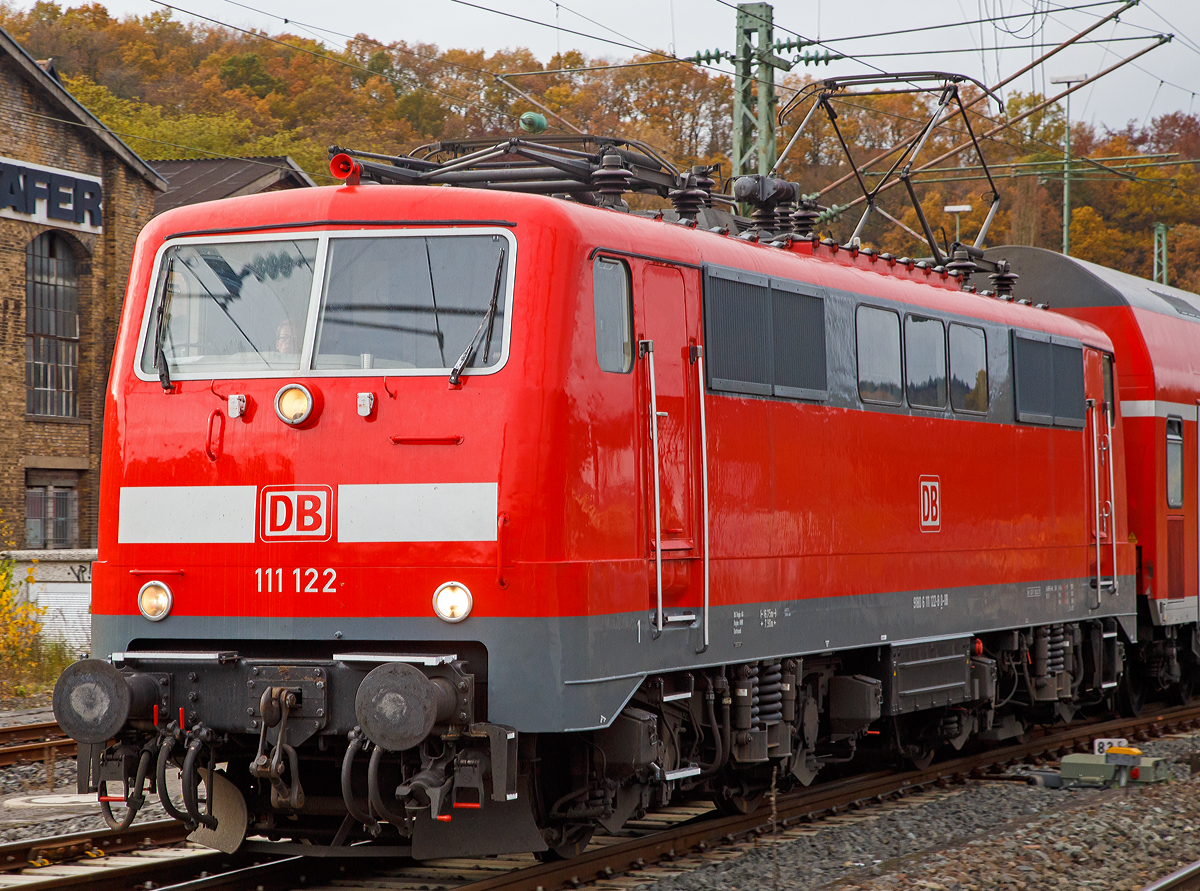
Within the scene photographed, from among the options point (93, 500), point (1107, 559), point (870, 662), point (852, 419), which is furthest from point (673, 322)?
point (93, 500)

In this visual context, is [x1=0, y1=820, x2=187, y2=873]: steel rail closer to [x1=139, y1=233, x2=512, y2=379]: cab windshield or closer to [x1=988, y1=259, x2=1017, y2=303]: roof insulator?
[x1=139, y1=233, x2=512, y2=379]: cab windshield

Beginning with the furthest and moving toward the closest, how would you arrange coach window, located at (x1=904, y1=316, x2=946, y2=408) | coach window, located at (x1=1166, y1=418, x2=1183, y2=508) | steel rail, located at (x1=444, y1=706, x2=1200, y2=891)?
coach window, located at (x1=1166, y1=418, x2=1183, y2=508) < coach window, located at (x1=904, y1=316, x2=946, y2=408) < steel rail, located at (x1=444, y1=706, x2=1200, y2=891)

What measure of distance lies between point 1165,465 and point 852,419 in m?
6.51

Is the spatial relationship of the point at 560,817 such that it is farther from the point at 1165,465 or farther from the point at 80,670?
the point at 1165,465

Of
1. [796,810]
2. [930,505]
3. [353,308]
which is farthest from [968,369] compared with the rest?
[353,308]

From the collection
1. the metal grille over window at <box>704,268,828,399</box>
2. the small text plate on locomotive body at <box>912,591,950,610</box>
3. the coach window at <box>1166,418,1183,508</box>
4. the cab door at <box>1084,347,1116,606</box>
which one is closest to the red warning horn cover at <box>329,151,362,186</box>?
the metal grille over window at <box>704,268,828,399</box>

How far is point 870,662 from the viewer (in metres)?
10.1

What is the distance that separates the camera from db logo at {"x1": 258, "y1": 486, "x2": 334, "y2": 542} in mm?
6957

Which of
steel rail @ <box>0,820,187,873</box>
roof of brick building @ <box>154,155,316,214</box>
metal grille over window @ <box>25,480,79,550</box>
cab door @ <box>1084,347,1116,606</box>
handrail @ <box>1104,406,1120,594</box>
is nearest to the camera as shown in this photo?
steel rail @ <box>0,820,187,873</box>

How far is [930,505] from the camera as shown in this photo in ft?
34.3

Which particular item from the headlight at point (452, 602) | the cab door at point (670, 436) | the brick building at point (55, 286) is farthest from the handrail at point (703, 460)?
the brick building at point (55, 286)

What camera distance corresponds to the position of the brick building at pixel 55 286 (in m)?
25.8

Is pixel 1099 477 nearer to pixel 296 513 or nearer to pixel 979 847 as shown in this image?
pixel 979 847

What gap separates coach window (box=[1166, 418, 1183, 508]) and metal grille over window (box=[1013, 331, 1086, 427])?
7.58ft
